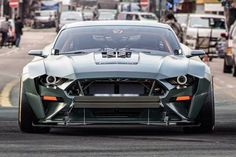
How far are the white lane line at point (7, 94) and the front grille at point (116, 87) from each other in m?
6.36

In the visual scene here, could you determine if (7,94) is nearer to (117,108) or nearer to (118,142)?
(117,108)

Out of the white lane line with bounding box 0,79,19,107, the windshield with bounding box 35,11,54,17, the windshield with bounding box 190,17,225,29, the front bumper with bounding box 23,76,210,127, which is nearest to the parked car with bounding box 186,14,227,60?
the windshield with bounding box 190,17,225,29

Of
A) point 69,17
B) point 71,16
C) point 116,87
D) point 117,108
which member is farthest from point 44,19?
point 117,108

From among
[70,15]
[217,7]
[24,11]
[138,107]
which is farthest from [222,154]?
[24,11]

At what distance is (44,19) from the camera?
10344 centimetres

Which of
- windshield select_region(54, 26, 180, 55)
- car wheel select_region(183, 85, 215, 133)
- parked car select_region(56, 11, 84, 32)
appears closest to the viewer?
car wheel select_region(183, 85, 215, 133)

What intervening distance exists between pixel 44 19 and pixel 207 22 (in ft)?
204

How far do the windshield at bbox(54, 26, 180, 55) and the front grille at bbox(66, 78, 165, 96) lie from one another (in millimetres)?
1398

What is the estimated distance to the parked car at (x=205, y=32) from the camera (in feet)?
134

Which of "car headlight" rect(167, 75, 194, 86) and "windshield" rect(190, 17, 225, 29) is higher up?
"car headlight" rect(167, 75, 194, 86)

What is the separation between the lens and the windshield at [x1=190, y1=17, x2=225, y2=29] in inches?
1656

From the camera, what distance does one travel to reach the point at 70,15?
66.9m

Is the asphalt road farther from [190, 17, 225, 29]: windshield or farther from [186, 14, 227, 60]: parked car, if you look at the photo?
[190, 17, 225, 29]: windshield

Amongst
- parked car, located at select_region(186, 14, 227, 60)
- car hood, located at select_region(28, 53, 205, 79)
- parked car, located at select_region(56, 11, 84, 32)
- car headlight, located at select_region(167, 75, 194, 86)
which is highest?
car hood, located at select_region(28, 53, 205, 79)
